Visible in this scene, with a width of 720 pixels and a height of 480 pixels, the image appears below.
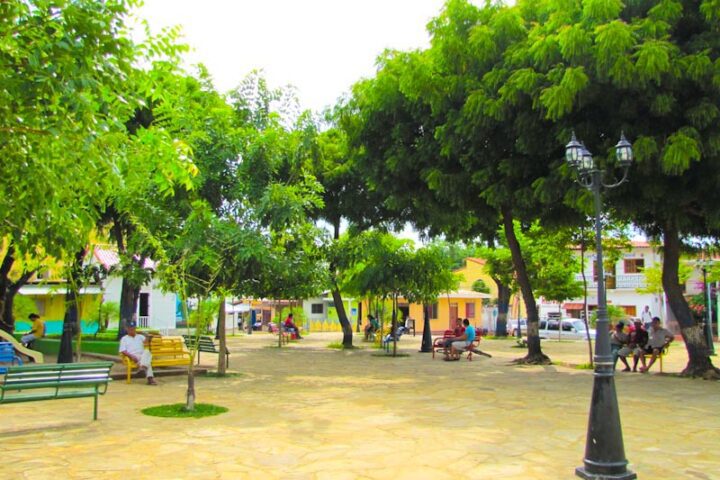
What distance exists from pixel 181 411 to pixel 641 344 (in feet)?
41.8

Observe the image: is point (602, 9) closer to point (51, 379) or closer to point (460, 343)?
point (51, 379)

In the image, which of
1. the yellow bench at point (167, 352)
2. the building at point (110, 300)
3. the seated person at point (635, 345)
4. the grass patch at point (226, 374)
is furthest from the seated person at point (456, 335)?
the building at point (110, 300)

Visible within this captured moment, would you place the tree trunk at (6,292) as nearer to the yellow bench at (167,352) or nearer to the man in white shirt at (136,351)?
the yellow bench at (167,352)

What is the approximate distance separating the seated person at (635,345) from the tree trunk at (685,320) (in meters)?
1.29

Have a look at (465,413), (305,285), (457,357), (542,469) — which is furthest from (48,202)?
(457,357)

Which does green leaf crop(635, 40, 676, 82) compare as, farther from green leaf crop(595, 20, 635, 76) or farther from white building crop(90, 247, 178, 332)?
white building crop(90, 247, 178, 332)

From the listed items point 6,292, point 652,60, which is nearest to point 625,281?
point 652,60

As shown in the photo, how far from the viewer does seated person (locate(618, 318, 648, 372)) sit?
647 inches

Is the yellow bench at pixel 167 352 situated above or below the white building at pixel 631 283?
below

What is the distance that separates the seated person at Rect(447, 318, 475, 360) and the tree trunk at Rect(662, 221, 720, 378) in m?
6.74

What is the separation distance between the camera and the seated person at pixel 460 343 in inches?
794

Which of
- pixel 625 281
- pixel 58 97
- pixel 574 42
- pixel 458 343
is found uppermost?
pixel 574 42

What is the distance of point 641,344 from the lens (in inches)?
Answer: 653

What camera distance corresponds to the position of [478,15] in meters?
15.0
